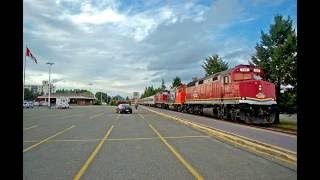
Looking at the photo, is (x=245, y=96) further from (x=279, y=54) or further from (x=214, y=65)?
(x=214, y=65)

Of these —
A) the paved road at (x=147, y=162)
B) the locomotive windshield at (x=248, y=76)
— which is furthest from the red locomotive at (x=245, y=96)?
the paved road at (x=147, y=162)

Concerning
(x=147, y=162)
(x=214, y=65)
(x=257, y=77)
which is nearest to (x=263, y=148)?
(x=147, y=162)

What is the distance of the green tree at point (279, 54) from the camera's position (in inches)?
1281

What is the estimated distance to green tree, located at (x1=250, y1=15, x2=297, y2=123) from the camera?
107 feet

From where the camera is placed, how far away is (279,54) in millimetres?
33844

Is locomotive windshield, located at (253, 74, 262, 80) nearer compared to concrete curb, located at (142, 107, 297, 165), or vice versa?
concrete curb, located at (142, 107, 297, 165)

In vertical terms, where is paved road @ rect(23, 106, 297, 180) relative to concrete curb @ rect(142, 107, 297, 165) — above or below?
below

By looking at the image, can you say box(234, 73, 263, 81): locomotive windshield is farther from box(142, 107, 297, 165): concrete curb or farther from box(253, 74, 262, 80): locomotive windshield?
box(142, 107, 297, 165): concrete curb

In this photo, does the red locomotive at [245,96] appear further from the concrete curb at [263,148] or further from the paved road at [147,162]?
the paved road at [147,162]

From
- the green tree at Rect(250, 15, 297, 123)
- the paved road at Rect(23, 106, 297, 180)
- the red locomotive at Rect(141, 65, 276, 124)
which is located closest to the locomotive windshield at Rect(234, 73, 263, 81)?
the red locomotive at Rect(141, 65, 276, 124)

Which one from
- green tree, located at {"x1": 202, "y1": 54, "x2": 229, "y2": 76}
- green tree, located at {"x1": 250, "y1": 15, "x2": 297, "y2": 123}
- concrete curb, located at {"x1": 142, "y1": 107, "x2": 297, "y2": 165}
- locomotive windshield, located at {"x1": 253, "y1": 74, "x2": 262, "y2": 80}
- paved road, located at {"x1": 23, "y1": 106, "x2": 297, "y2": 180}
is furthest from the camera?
green tree, located at {"x1": 202, "y1": 54, "x2": 229, "y2": 76}

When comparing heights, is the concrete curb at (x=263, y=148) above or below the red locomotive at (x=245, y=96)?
below
